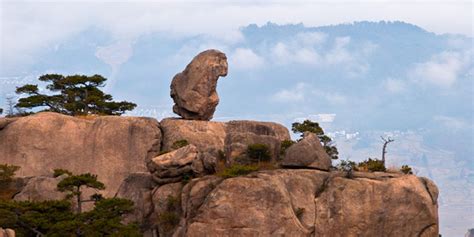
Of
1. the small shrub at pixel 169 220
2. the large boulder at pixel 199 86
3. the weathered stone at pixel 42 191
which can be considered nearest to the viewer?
the small shrub at pixel 169 220

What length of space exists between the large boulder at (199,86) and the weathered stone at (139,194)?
10.9 meters

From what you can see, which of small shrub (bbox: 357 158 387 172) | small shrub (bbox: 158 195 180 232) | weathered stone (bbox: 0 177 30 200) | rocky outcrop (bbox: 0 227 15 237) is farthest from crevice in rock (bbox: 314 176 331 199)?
weathered stone (bbox: 0 177 30 200)

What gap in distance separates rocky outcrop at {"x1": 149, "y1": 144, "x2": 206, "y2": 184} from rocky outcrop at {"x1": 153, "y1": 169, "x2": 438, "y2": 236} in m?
0.84

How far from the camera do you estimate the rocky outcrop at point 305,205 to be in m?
66.0

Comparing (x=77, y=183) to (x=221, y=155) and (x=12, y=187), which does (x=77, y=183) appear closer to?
(x=12, y=187)

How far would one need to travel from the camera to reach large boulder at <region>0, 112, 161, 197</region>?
266 feet

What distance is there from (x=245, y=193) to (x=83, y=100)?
107ft

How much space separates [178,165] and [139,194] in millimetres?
4233

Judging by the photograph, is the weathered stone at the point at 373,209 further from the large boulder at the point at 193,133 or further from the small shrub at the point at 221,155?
the large boulder at the point at 193,133

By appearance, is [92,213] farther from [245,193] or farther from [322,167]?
[322,167]

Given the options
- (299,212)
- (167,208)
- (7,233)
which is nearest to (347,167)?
(299,212)

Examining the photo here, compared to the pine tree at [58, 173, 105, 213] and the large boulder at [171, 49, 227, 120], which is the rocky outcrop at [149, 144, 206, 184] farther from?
the large boulder at [171, 49, 227, 120]

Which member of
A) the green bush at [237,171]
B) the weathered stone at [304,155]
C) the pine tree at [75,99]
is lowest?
the green bush at [237,171]

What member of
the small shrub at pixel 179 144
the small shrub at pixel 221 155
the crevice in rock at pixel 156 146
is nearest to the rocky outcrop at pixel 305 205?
the small shrub at pixel 221 155
